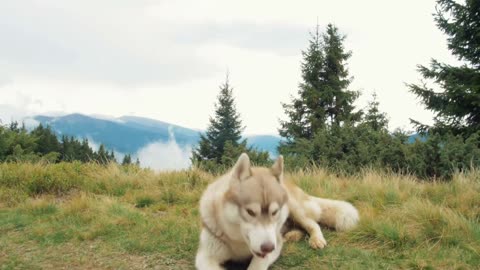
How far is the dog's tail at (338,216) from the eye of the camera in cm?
459

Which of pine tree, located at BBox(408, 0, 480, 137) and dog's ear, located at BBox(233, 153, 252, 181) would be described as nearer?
dog's ear, located at BBox(233, 153, 252, 181)

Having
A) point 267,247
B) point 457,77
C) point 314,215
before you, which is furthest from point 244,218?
point 457,77

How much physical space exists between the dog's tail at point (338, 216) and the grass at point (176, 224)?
0.13 meters

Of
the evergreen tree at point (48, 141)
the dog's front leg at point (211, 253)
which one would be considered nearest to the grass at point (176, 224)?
the dog's front leg at point (211, 253)

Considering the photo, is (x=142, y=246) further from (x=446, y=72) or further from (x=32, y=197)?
(x=446, y=72)

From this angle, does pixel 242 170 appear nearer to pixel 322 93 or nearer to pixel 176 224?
pixel 176 224

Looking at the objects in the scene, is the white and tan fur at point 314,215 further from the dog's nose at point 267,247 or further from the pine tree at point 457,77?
the pine tree at point 457,77

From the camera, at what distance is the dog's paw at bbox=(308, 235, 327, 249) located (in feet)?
13.6

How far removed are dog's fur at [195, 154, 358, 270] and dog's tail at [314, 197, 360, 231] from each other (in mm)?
501

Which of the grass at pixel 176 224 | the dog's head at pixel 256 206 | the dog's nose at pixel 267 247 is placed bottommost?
the grass at pixel 176 224

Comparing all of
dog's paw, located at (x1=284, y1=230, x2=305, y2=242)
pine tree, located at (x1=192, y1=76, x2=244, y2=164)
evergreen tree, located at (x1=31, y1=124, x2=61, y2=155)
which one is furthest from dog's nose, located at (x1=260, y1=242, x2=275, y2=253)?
evergreen tree, located at (x1=31, y1=124, x2=61, y2=155)

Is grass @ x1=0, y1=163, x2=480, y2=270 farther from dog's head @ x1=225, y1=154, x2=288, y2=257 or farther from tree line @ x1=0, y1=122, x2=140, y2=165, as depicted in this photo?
tree line @ x1=0, y1=122, x2=140, y2=165

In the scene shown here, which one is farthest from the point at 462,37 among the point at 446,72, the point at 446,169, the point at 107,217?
the point at 107,217

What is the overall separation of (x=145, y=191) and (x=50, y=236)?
2.07 m
